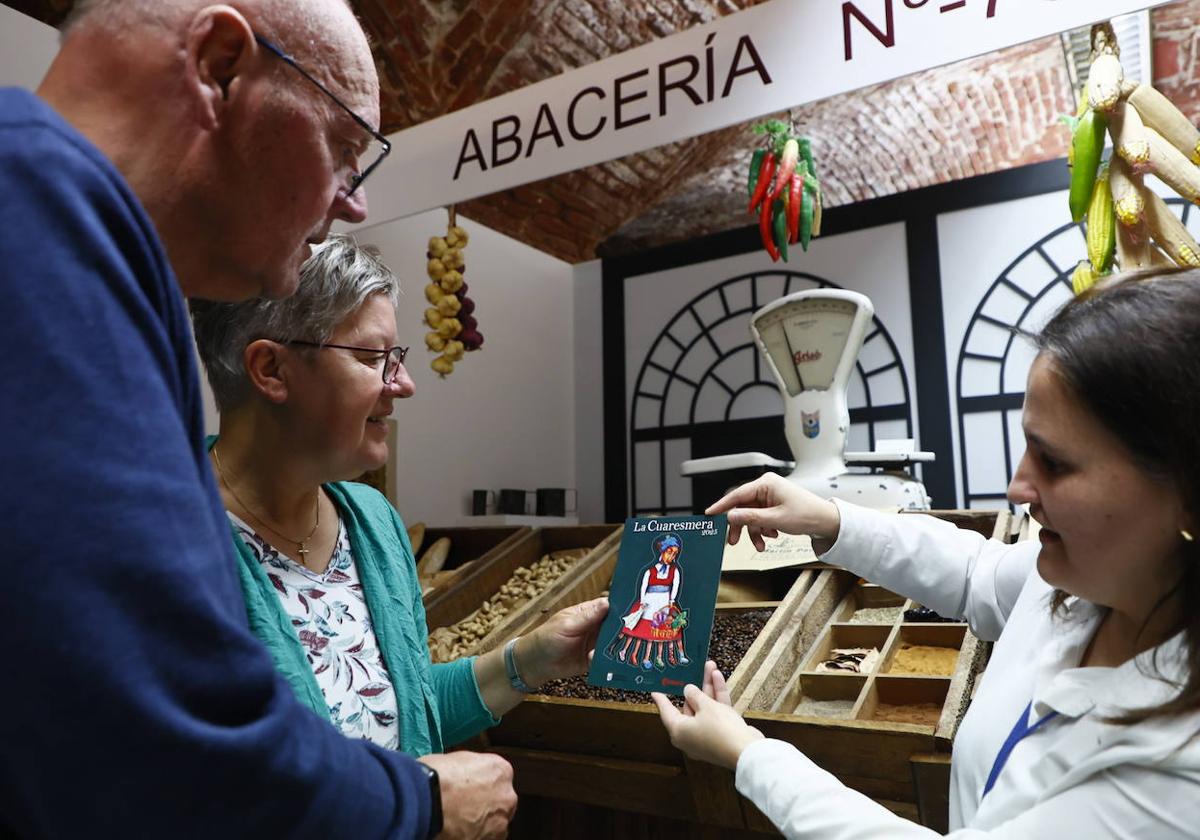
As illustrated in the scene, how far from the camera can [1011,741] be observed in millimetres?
1020

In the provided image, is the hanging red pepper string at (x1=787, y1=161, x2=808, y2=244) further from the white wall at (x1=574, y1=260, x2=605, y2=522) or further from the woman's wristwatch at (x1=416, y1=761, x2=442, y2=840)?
the woman's wristwatch at (x1=416, y1=761, x2=442, y2=840)

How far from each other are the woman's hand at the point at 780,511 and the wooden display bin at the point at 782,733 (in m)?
0.41

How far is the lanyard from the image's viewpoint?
1.00 meters

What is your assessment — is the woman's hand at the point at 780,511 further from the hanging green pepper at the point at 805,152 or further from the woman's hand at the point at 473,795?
the hanging green pepper at the point at 805,152

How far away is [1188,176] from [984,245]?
2779 millimetres

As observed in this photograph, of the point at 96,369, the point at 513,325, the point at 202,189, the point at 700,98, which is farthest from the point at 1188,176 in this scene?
the point at 513,325

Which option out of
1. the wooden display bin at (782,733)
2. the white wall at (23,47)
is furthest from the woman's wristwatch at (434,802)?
the white wall at (23,47)

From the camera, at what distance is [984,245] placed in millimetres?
4980

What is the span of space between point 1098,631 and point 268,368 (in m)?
1.23

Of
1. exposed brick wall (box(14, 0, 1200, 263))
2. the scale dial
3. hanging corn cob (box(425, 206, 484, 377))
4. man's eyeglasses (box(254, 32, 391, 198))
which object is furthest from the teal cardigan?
exposed brick wall (box(14, 0, 1200, 263))

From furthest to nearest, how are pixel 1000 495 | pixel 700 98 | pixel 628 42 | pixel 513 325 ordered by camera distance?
pixel 513 325, pixel 628 42, pixel 1000 495, pixel 700 98

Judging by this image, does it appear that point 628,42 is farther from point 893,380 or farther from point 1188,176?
point 1188,176

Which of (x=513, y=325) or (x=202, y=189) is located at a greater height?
(x=513, y=325)

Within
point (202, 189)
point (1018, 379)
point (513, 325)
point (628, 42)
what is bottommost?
point (202, 189)
